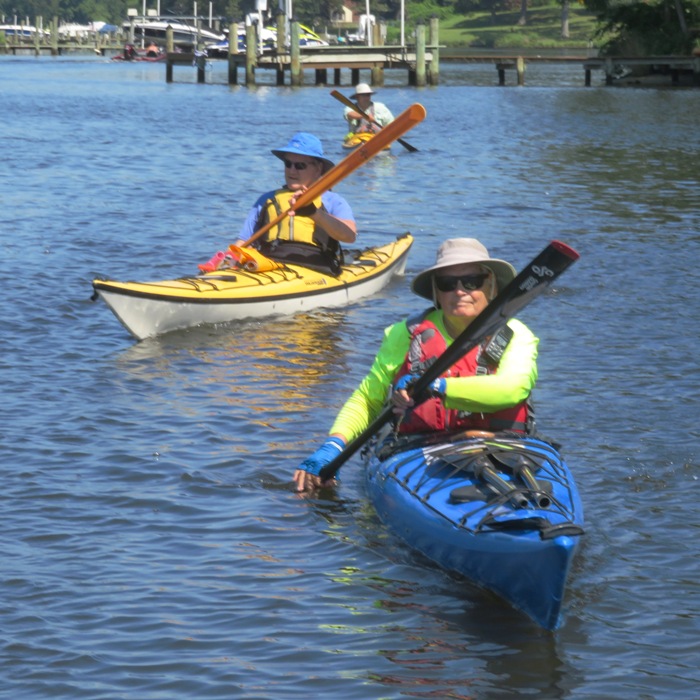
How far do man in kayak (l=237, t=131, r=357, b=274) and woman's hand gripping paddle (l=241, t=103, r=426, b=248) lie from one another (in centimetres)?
9

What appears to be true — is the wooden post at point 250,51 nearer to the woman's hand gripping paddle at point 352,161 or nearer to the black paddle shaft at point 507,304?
the woman's hand gripping paddle at point 352,161

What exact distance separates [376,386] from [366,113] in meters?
18.0

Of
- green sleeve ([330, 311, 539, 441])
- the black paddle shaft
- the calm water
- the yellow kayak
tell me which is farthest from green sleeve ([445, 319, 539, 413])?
the yellow kayak

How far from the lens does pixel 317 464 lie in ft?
21.4

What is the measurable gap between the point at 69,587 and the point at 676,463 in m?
3.60

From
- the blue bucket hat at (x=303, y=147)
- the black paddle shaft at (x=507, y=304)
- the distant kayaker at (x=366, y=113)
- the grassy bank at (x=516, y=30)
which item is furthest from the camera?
the grassy bank at (x=516, y=30)

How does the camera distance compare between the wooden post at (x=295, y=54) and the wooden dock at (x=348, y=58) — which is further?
the wooden dock at (x=348, y=58)

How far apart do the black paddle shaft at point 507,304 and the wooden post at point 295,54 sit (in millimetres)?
36688

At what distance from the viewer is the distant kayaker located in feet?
77.4

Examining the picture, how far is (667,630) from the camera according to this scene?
5.43 meters

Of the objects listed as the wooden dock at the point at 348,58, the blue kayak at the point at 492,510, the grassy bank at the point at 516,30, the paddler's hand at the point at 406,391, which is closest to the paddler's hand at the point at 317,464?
the blue kayak at the point at 492,510

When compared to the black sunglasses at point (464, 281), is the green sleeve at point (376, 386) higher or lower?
lower

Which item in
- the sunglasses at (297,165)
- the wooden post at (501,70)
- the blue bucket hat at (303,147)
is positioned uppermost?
the wooden post at (501,70)

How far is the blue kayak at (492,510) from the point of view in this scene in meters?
4.96
